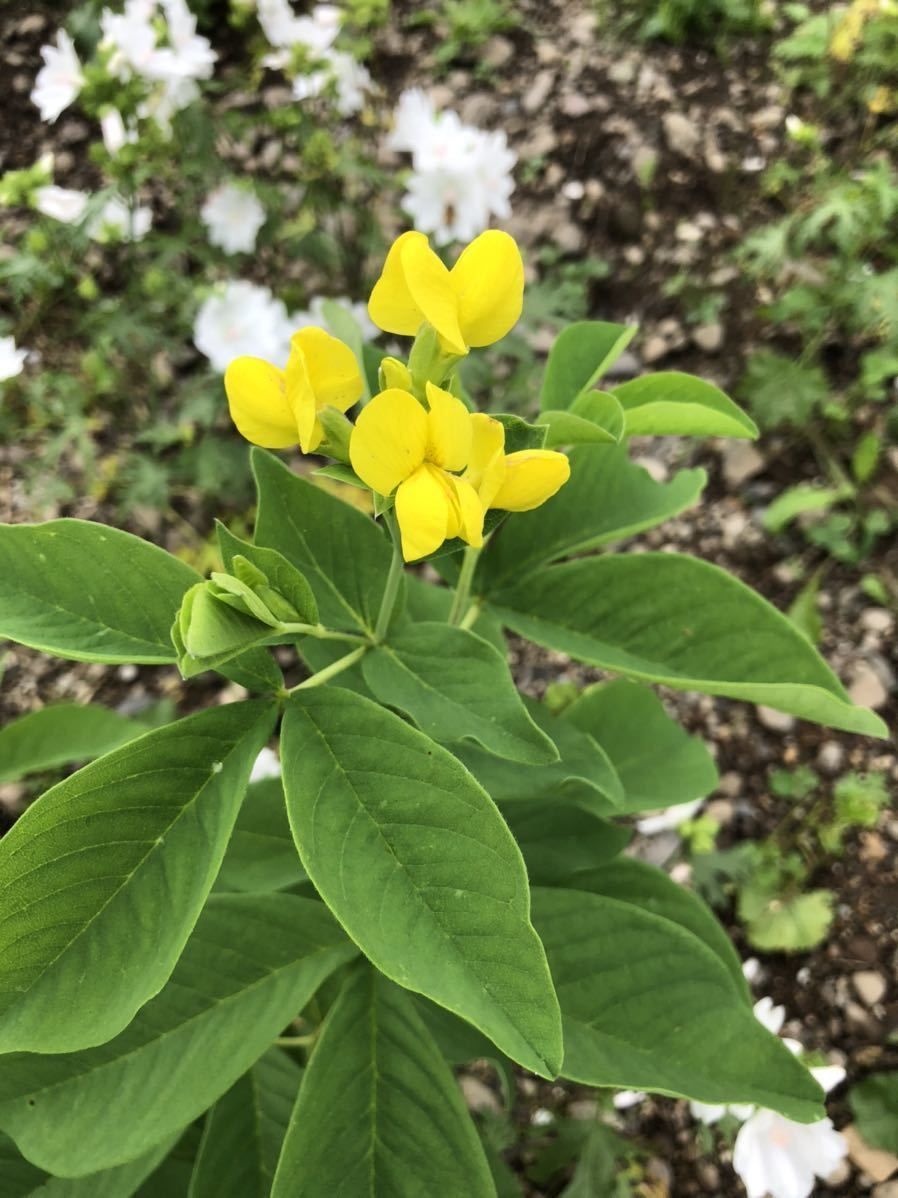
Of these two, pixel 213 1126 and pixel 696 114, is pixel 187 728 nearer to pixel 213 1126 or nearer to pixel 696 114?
pixel 213 1126

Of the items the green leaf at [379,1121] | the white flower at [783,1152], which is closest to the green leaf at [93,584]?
the green leaf at [379,1121]

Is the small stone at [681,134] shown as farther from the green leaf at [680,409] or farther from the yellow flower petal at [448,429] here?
the yellow flower petal at [448,429]

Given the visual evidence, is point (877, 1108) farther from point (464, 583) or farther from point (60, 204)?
point (60, 204)

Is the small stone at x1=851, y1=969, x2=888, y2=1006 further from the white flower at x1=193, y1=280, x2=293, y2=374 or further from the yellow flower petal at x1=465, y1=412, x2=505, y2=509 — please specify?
the white flower at x1=193, y1=280, x2=293, y2=374

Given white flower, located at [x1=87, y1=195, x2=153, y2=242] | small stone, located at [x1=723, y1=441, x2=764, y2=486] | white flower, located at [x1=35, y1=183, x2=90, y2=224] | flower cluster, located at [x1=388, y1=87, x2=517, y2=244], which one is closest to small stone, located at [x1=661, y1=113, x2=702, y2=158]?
flower cluster, located at [x1=388, y1=87, x2=517, y2=244]

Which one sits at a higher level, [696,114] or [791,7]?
[791,7]

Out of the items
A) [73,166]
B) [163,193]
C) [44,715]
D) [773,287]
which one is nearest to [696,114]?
[773,287]
